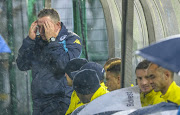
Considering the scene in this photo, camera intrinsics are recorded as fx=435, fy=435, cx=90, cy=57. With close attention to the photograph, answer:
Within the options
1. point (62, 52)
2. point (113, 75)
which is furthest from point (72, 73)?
point (113, 75)

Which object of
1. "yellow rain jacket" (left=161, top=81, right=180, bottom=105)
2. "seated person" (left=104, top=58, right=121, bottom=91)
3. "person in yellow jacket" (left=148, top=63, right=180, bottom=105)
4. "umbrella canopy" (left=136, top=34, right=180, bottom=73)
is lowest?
"seated person" (left=104, top=58, right=121, bottom=91)

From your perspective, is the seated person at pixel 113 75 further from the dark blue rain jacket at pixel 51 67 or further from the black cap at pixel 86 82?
the black cap at pixel 86 82

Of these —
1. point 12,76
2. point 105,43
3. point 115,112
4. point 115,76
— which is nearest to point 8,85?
point 12,76

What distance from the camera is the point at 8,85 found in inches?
303

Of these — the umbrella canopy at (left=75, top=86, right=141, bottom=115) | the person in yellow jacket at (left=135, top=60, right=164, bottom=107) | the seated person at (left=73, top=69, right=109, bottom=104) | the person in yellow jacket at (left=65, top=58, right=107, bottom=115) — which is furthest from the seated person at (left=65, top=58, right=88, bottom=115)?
the umbrella canopy at (left=75, top=86, right=141, bottom=115)

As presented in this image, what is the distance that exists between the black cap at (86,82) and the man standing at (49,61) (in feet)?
1.44

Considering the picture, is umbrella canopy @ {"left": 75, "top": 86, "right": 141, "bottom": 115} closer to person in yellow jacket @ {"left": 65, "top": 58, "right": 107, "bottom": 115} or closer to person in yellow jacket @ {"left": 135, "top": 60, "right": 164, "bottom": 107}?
person in yellow jacket @ {"left": 135, "top": 60, "right": 164, "bottom": 107}

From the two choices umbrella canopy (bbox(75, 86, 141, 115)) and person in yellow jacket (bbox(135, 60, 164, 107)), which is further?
person in yellow jacket (bbox(135, 60, 164, 107))

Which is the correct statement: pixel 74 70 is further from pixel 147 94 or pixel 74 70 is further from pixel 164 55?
pixel 164 55

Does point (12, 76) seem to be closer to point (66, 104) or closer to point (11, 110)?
point (11, 110)

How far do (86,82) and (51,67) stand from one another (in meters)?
0.62


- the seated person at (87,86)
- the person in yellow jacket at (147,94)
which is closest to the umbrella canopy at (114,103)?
the person in yellow jacket at (147,94)

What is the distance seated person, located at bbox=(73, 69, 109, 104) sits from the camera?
3.56 meters

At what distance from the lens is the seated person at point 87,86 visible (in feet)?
11.7
